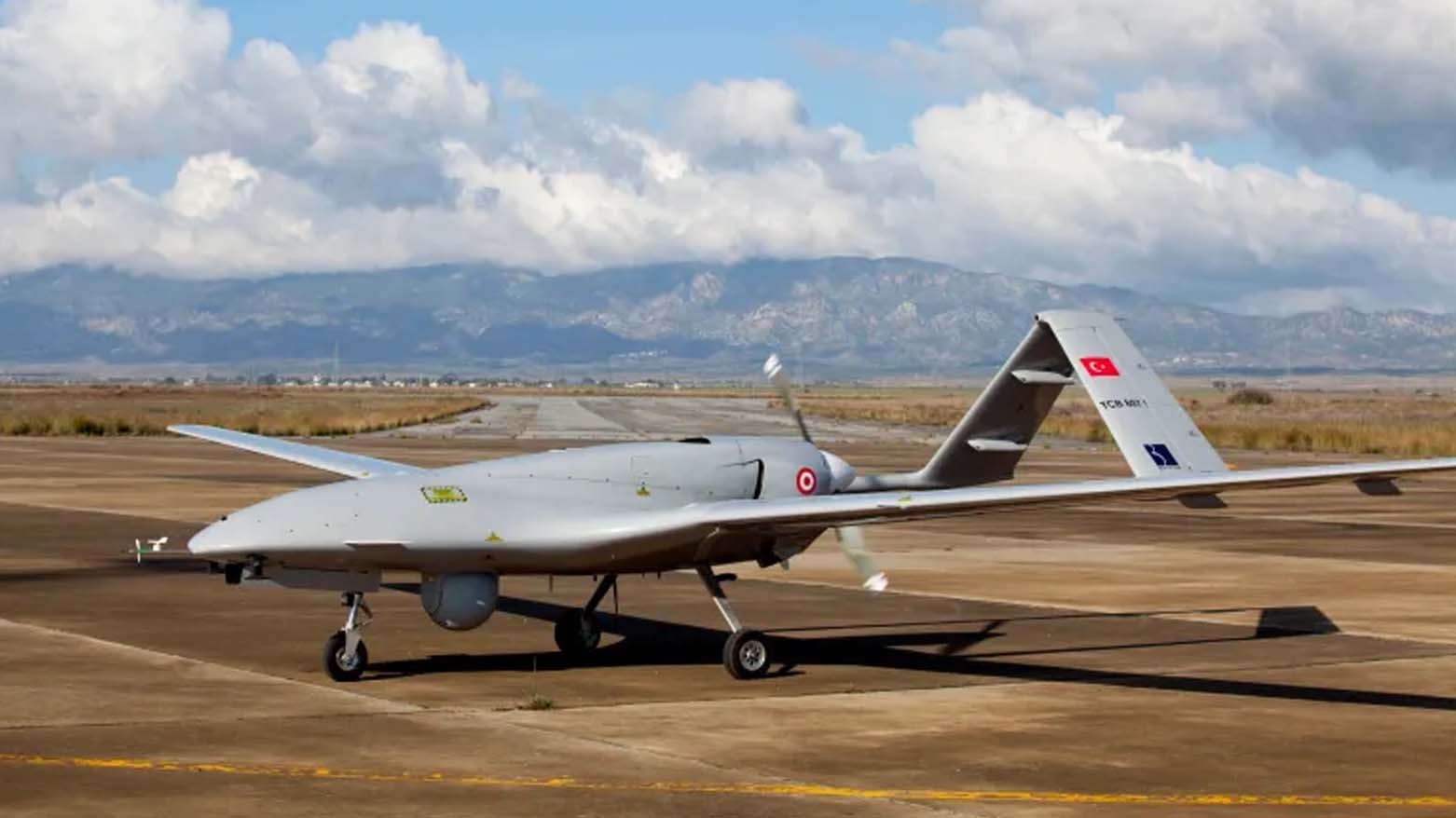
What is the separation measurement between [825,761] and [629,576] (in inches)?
625

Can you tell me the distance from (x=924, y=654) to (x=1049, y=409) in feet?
10.0

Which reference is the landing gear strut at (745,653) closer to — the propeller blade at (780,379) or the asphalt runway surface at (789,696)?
the asphalt runway surface at (789,696)


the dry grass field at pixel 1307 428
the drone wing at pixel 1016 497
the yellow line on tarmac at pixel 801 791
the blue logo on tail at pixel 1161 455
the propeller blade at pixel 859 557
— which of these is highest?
the dry grass field at pixel 1307 428

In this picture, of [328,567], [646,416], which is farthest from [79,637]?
[646,416]

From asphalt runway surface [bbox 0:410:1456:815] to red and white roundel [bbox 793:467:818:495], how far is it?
6.33ft

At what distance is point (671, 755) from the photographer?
1650 cm

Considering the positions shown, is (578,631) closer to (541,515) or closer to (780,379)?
(541,515)

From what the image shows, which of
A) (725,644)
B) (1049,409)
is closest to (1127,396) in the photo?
(1049,409)

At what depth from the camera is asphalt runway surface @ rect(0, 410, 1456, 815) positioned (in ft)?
49.5

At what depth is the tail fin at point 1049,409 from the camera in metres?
23.0

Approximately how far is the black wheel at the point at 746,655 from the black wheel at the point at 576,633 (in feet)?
8.15

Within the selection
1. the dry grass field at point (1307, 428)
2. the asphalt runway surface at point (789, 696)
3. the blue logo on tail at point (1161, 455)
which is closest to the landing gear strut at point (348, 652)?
the asphalt runway surface at point (789, 696)

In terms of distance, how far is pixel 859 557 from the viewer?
2098cm

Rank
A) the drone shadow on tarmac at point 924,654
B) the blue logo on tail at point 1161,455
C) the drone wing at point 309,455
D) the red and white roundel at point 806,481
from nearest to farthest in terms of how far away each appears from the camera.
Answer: the drone shadow on tarmac at point 924,654
the red and white roundel at point 806,481
the blue logo on tail at point 1161,455
the drone wing at point 309,455
